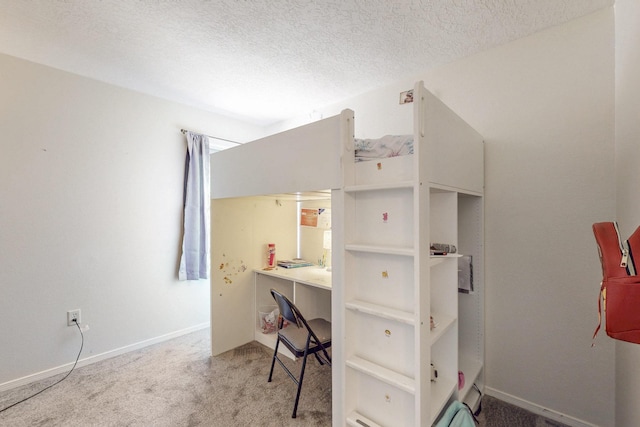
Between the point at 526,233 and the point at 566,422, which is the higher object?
the point at 526,233

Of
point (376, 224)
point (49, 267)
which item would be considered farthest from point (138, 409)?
point (376, 224)

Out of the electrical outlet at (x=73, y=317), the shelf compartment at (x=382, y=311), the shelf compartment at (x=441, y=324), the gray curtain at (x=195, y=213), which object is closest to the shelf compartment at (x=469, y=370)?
the shelf compartment at (x=441, y=324)

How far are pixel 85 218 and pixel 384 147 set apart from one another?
103 inches

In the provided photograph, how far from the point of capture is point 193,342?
9.34 feet

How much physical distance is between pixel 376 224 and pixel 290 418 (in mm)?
1355

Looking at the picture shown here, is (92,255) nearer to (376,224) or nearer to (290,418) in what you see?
(290,418)

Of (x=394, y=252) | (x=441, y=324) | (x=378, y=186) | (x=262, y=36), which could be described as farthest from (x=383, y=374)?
(x=262, y=36)

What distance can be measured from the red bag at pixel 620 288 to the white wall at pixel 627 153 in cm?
71

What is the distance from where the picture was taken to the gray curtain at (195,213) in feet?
9.87

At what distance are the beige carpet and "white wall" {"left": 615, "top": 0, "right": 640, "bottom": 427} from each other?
2.01 feet

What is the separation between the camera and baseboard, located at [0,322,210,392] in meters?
2.09

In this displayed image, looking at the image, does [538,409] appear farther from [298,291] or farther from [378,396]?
[298,291]

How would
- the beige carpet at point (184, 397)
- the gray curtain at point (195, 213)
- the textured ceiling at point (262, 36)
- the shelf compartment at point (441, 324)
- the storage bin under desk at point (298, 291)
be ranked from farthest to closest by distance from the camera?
1. the gray curtain at point (195, 213)
2. the storage bin under desk at point (298, 291)
3. the beige carpet at point (184, 397)
4. the textured ceiling at point (262, 36)
5. the shelf compartment at point (441, 324)

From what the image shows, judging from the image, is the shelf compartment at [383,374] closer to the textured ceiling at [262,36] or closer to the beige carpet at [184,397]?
the beige carpet at [184,397]
